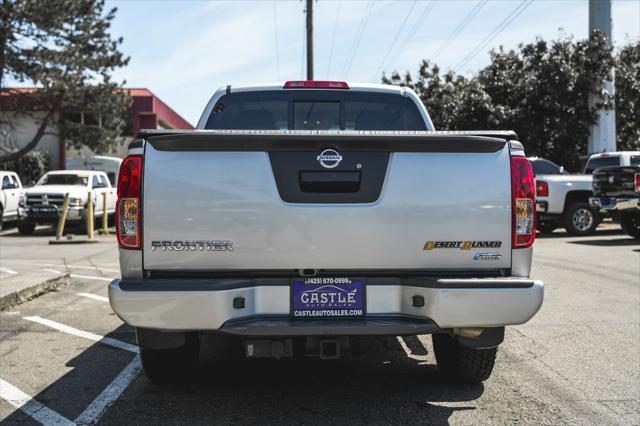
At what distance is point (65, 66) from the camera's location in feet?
95.5

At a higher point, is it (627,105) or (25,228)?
(627,105)

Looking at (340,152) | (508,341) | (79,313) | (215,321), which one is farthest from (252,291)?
(79,313)

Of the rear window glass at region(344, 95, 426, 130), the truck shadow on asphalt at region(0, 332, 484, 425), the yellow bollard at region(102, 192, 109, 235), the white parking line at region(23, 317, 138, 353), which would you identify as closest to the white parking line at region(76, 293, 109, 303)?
the white parking line at region(23, 317, 138, 353)

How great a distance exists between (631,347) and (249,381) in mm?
3295

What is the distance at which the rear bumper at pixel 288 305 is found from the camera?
3.72 meters

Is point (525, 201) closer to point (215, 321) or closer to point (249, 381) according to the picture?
point (215, 321)

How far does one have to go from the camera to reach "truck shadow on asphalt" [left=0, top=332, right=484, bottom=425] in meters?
4.15

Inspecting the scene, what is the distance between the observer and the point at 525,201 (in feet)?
12.9

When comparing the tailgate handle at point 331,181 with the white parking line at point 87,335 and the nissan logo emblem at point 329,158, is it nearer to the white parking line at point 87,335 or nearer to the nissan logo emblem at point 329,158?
the nissan logo emblem at point 329,158

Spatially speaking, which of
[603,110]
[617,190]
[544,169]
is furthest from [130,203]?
[603,110]

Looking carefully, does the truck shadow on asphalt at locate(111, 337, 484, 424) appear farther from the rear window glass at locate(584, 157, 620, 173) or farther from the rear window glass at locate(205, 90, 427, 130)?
the rear window glass at locate(584, 157, 620, 173)

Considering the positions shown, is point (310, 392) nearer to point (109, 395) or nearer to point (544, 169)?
point (109, 395)

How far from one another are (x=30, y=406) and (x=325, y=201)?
2326 mm

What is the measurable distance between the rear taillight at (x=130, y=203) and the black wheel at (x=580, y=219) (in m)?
14.8
